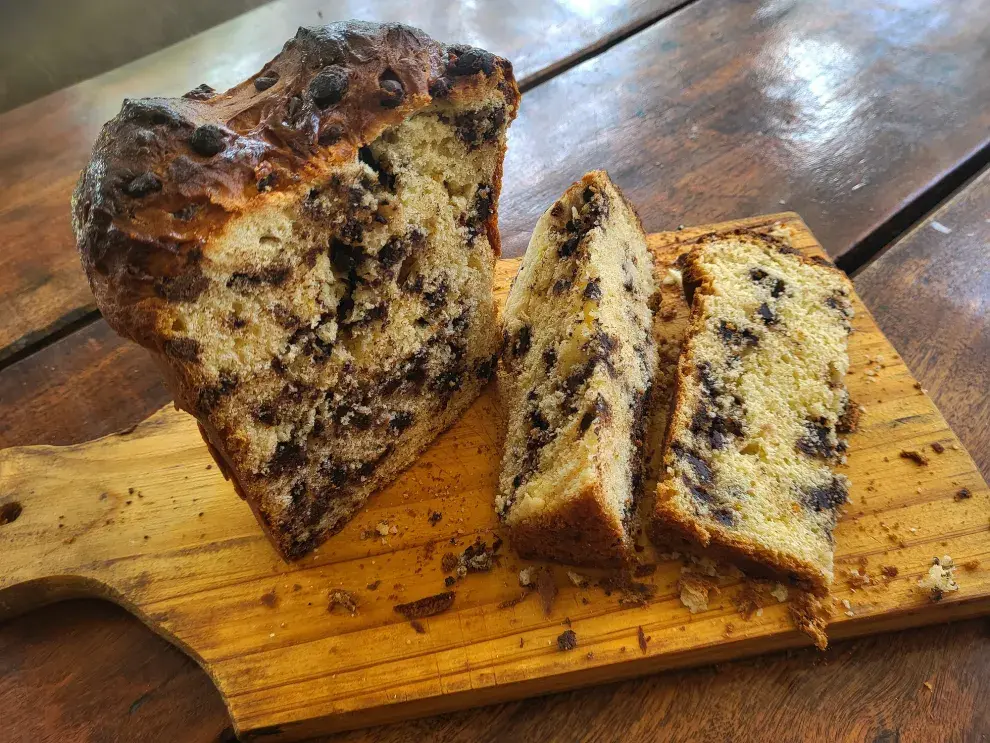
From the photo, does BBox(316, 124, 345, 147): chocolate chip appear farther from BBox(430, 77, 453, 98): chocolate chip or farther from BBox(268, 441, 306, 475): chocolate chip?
BBox(268, 441, 306, 475): chocolate chip

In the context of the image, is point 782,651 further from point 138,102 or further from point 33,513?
point 33,513

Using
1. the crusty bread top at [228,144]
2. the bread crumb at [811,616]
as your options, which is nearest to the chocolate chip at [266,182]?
the crusty bread top at [228,144]

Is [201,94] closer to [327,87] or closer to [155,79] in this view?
[327,87]

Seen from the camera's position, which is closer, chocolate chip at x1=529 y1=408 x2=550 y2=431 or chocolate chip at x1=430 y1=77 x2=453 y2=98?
chocolate chip at x1=430 y1=77 x2=453 y2=98

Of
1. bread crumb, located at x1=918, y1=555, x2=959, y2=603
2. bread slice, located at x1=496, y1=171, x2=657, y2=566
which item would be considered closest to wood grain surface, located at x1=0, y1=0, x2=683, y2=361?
bread slice, located at x1=496, y1=171, x2=657, y2=566

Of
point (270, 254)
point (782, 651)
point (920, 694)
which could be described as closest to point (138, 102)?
point (270, 254)

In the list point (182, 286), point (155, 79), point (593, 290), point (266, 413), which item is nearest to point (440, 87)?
point (593, 290)
